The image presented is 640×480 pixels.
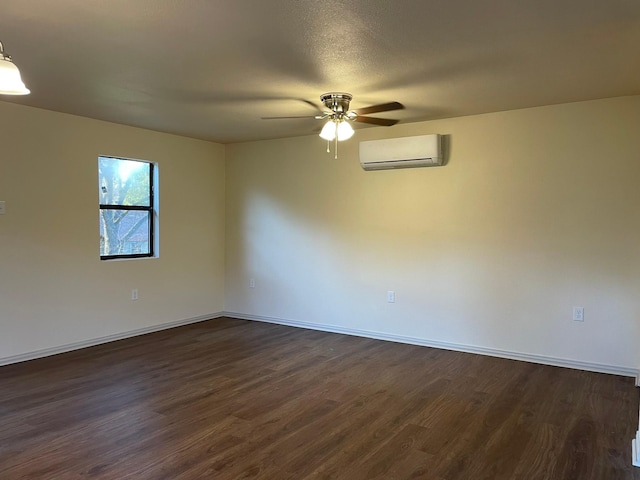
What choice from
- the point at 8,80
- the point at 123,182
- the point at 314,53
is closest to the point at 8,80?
the point at 8,80

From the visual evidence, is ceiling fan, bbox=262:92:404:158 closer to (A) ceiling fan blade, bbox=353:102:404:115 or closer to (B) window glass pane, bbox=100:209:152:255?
(A) ceiling fan blade, bbox=353:102:404:115

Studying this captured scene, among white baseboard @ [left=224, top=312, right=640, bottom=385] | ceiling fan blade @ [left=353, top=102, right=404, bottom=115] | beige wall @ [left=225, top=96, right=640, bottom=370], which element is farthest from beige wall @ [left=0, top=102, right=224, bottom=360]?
ceiling fan blade @ [left=353, top=102, right=404, bottom=115]

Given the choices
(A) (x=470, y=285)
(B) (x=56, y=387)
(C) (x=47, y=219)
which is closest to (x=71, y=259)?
(C) (x=47, y=219)

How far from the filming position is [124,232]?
5.20 m

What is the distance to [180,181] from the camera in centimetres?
568

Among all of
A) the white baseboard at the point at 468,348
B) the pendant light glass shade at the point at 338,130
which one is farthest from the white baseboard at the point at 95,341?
the pendant light glass shade at the point at 338,130

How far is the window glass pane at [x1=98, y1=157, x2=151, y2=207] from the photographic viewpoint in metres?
4.95

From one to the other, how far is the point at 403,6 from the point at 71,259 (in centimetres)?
391

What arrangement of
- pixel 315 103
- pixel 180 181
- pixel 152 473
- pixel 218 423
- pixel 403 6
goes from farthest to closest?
pixel 180 181, pixel 315 103, pixel 218 423, pixel 152 473, pixel 403 6

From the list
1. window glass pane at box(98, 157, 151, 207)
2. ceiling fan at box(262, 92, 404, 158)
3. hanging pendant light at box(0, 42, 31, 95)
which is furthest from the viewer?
window glass pane at box(98, 157, 151, 207)

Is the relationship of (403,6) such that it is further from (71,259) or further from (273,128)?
(71,259)

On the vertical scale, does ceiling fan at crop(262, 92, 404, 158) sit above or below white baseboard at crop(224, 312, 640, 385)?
above

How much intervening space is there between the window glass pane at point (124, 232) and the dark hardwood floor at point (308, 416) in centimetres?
111

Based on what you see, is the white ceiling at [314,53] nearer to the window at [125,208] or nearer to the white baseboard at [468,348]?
the window at [125,208]
